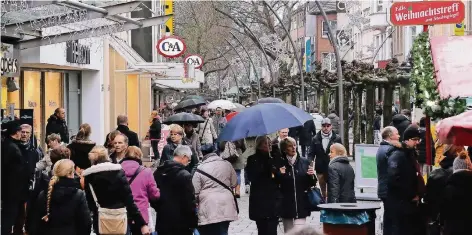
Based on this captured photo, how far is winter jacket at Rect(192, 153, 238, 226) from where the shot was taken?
1182cm

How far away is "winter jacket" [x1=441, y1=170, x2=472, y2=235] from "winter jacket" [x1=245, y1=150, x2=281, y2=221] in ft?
8.53

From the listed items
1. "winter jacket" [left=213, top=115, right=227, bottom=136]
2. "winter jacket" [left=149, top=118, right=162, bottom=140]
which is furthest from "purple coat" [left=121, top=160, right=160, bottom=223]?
"winter jacket" [left=149, top=118, right=162, bottom=140]

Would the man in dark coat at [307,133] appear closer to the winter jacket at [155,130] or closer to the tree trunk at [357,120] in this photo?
the tree trunk at [357,120]

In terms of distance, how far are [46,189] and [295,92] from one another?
49.1m

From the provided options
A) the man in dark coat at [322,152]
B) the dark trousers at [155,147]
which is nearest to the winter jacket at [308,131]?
the dark trousers at [155,147]

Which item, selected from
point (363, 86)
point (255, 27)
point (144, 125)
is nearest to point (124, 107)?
point (144, 125)

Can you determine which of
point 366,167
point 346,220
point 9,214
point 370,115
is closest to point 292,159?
point 346,220

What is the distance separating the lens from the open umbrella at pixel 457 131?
9.12 m

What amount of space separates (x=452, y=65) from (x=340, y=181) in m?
3.62

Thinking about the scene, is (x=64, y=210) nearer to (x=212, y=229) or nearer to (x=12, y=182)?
(x=212, y=229)

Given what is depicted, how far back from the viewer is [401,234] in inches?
504

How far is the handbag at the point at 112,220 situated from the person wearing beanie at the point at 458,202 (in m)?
3.29

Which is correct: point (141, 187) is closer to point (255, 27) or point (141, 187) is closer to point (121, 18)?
point (121, 18)

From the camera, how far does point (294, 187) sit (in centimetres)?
1291
